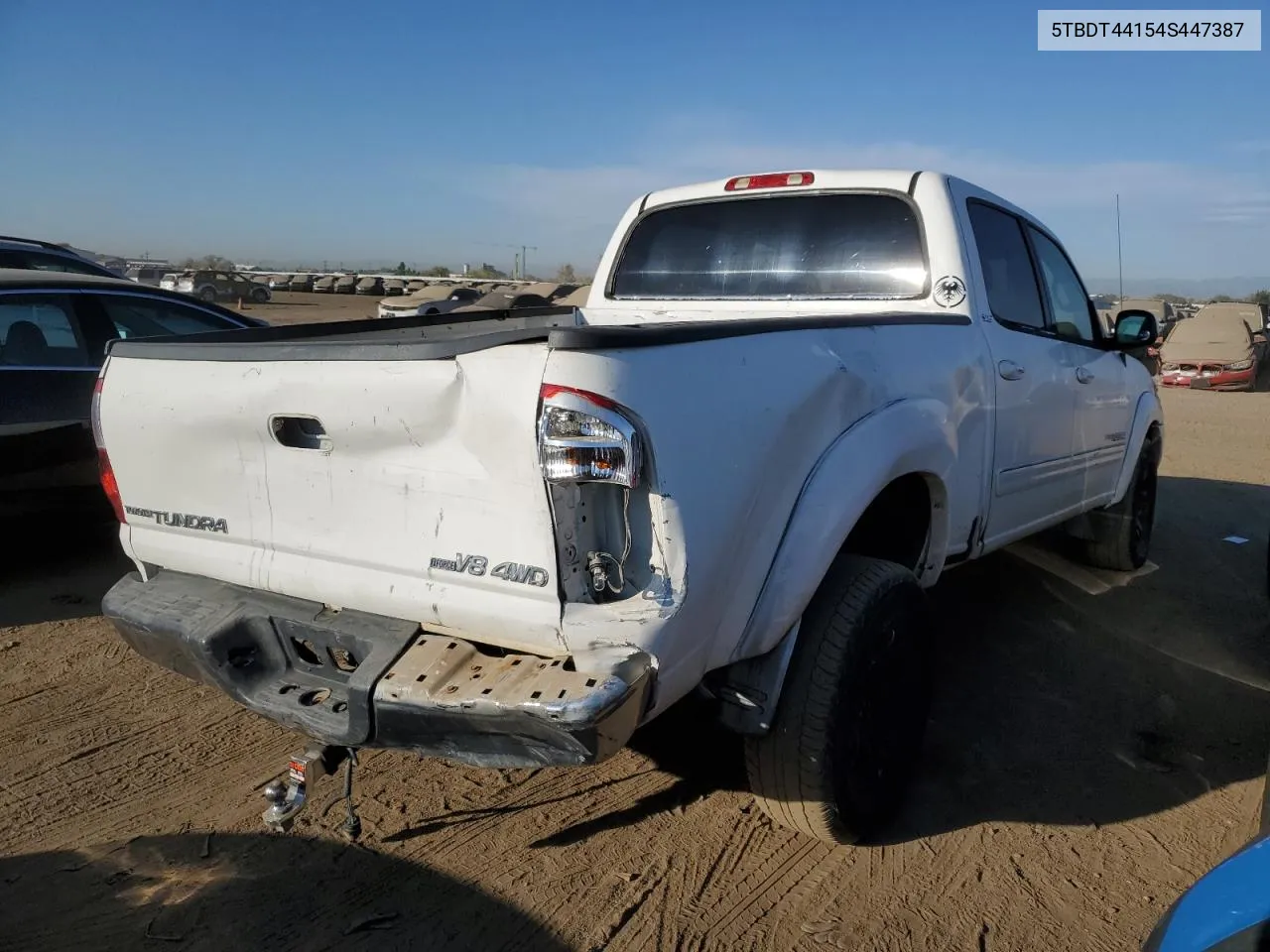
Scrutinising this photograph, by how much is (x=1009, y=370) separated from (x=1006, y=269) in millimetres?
640

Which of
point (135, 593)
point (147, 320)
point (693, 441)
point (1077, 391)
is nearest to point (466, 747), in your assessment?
point (693, 441)

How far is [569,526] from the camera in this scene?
2133 millimetres

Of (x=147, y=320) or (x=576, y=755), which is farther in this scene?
(x=147, y=320)

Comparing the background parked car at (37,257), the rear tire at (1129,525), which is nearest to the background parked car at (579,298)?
the rear tire at (1129,525)

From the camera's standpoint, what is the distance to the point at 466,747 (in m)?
2.28

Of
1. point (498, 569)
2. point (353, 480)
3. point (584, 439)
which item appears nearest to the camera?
point (584, 439)

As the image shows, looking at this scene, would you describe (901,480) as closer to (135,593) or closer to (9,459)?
(135,593)

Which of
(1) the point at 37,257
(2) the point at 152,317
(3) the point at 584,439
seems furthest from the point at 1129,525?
(1) the point at 37,257

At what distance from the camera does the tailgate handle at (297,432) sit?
2.50 meters

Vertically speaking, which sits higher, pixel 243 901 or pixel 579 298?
pixel 579 298

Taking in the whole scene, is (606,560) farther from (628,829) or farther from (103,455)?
(103,455)

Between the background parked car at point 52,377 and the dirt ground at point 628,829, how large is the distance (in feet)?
3.03

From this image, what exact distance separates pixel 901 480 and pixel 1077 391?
66.5 inches

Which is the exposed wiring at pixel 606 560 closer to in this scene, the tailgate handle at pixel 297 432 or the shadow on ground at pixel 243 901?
the tailgate handle at pixel 297 432
